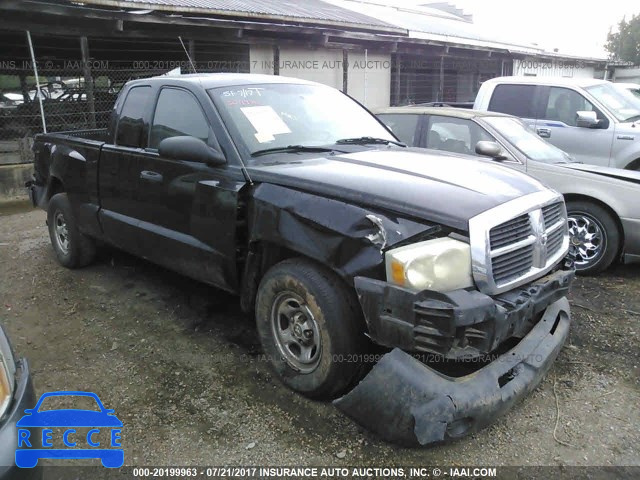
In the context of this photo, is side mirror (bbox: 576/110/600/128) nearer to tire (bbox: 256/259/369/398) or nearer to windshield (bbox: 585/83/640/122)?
windshield (bbox: 585/83/640/122)

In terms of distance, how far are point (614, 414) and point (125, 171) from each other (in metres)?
3.92

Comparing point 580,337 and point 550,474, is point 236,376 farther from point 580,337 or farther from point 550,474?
point 580,337

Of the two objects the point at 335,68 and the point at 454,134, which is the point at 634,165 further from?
the point at 335,68

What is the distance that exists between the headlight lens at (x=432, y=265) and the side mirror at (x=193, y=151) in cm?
147

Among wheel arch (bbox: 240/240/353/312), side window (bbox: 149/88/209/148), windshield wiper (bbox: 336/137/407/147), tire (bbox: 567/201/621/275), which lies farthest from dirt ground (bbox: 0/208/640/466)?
windshield wiper (bbox: 336/137/407/147)

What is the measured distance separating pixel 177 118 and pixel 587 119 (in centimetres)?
554

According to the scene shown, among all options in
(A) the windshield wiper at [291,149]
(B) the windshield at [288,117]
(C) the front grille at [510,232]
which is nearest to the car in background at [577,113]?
(B) the windshield at [288,117]

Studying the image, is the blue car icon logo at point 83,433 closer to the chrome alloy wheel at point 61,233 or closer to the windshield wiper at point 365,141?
the windshield wiper at point 365,141

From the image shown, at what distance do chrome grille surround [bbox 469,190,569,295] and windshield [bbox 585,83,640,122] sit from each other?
494 cm

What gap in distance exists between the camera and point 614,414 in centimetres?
311

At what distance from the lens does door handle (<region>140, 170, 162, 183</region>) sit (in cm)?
407

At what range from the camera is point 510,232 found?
2.87 meters

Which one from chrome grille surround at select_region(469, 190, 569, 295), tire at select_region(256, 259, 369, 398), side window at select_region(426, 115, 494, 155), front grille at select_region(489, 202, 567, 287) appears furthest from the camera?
side window at select_region(426, 115, 494, 155)

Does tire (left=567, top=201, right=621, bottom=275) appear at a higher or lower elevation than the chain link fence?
lower
